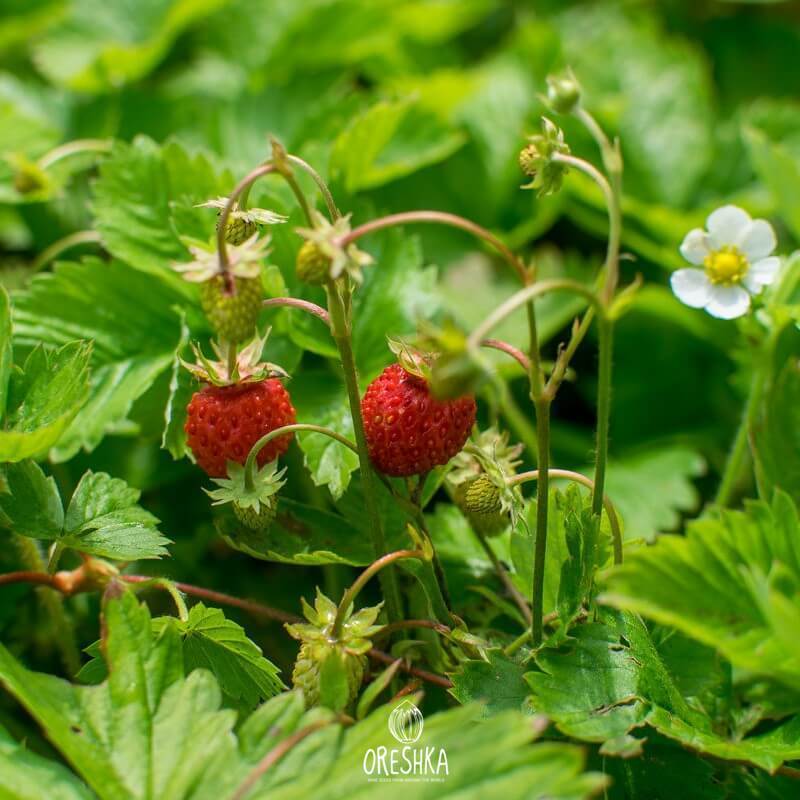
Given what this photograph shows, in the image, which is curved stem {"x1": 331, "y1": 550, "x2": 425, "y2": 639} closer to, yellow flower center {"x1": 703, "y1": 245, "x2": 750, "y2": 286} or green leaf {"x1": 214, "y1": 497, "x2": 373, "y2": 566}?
green leaf {"x1": 214, "y1": 497, "x2": 373, "y2": 566}

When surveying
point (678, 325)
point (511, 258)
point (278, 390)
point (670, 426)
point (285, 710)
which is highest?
point (511, 258)

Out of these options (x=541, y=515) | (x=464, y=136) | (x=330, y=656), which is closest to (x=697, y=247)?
(x=541, y=515)

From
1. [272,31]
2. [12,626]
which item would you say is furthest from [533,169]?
[272,31]

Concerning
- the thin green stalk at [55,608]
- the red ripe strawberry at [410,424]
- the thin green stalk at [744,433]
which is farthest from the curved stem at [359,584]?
the thin green stalk at [744,433]

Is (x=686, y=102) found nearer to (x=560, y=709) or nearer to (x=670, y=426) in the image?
(x=670, y=426)

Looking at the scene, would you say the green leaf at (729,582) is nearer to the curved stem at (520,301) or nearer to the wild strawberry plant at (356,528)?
the wild strawberry plant at (356,528)

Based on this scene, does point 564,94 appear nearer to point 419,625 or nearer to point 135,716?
point 419,625
